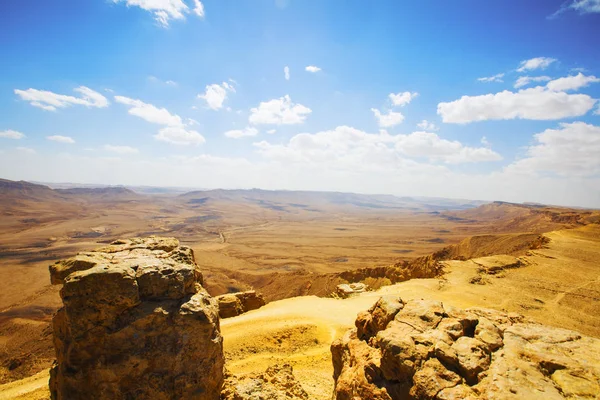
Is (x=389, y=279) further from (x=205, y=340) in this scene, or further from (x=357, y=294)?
(x=205, y=340)

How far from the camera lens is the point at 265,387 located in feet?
28.9

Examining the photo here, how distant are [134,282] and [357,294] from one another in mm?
20049

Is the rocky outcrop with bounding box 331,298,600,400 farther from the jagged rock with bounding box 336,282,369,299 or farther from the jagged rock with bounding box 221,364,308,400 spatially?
the jagged rock with bounding box 336,282,369,299

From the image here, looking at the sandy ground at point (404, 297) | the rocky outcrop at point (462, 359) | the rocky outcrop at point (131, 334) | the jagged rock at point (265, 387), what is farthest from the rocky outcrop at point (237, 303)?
the rocky outcrop at point (462, 359)

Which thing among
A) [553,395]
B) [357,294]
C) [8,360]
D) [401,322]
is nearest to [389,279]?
[357,294]

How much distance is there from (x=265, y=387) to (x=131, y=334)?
4.37 metres

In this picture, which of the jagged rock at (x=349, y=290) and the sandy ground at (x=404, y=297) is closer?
the sandy ground at (x=404, y=297)

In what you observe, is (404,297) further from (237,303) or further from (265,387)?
(265,387)

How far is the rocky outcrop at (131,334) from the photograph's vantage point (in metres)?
6.64

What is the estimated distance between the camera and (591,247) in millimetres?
33156

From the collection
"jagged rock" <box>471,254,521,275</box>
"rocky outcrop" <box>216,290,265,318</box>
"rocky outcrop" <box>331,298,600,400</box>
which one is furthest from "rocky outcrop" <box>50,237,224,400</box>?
"jagged rock" <box>471,254,521,275</box>

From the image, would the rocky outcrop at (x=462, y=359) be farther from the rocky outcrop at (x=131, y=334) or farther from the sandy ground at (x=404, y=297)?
the sandy ground at (x=404, y=297)

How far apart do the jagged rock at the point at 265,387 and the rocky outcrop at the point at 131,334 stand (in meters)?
0.57

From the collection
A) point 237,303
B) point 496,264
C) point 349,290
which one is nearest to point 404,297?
point 349,290
